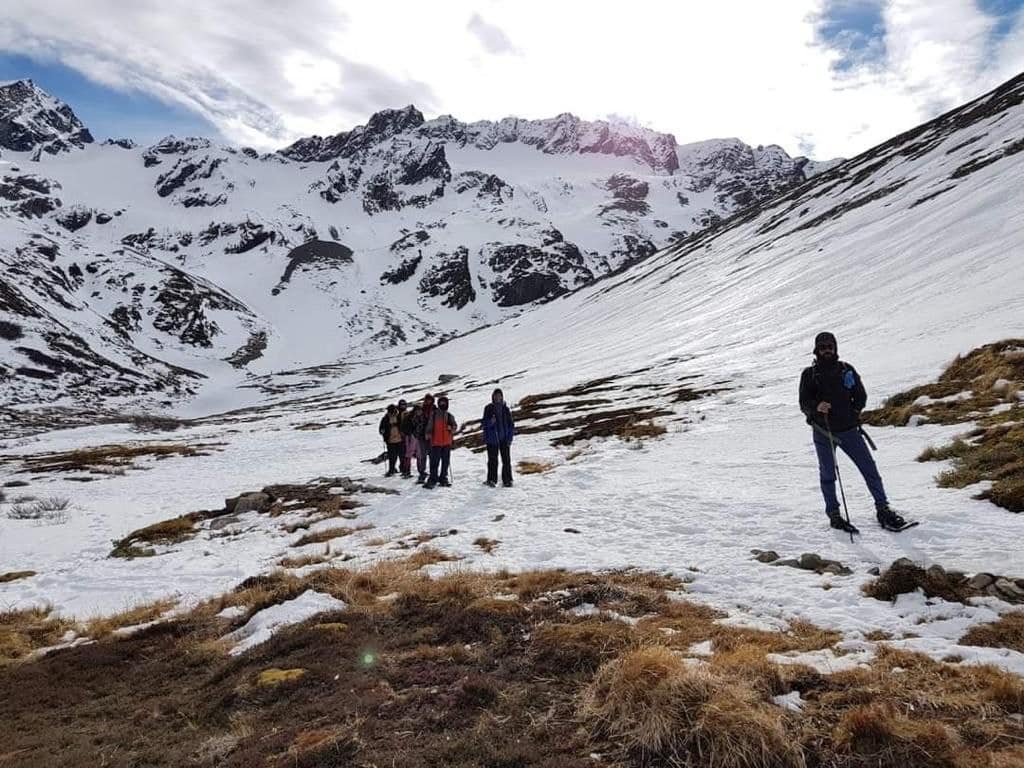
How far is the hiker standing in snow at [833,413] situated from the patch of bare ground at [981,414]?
1606mm

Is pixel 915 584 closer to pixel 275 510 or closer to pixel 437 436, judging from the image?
pixel 437 436

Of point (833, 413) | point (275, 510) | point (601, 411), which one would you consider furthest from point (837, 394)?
point (601, 411)

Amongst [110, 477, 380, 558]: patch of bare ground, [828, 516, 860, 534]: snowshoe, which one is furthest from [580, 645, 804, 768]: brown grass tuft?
[110, 477, 380, 558]: patch of bare ground

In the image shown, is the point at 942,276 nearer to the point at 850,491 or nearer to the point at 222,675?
the point at 850,491

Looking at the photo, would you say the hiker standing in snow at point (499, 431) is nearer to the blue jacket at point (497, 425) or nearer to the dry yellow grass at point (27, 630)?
the blue jacket at point (497, 425)

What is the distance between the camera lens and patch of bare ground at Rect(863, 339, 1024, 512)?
9164 millimetres

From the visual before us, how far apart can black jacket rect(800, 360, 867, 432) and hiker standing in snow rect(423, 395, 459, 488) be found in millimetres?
10590

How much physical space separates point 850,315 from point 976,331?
16.7 m

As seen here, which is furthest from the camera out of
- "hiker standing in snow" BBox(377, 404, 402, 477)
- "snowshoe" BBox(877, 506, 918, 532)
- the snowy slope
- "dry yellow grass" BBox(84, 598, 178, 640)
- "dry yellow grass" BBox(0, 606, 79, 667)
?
"hiker standing in snow" BBox(377, 404, 402, 477)

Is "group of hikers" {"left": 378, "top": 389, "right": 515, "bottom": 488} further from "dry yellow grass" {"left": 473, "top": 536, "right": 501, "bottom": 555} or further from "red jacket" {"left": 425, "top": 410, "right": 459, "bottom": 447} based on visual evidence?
"dry yellow grass" {"left": 473, "top": 536, "right": 501, "bottom": 555}

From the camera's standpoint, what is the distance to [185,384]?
5221 inches

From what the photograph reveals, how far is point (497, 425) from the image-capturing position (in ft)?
56.8

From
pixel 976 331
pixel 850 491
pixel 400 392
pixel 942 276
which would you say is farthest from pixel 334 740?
pixel 400 392

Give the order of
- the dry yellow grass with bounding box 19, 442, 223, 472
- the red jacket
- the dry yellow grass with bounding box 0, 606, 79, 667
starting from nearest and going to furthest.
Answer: the dry yellow grass with bounding box 0, 606, 79, 667 → the red jacket → the dry yellow grass with bounding box 19, 442, 223, 472
